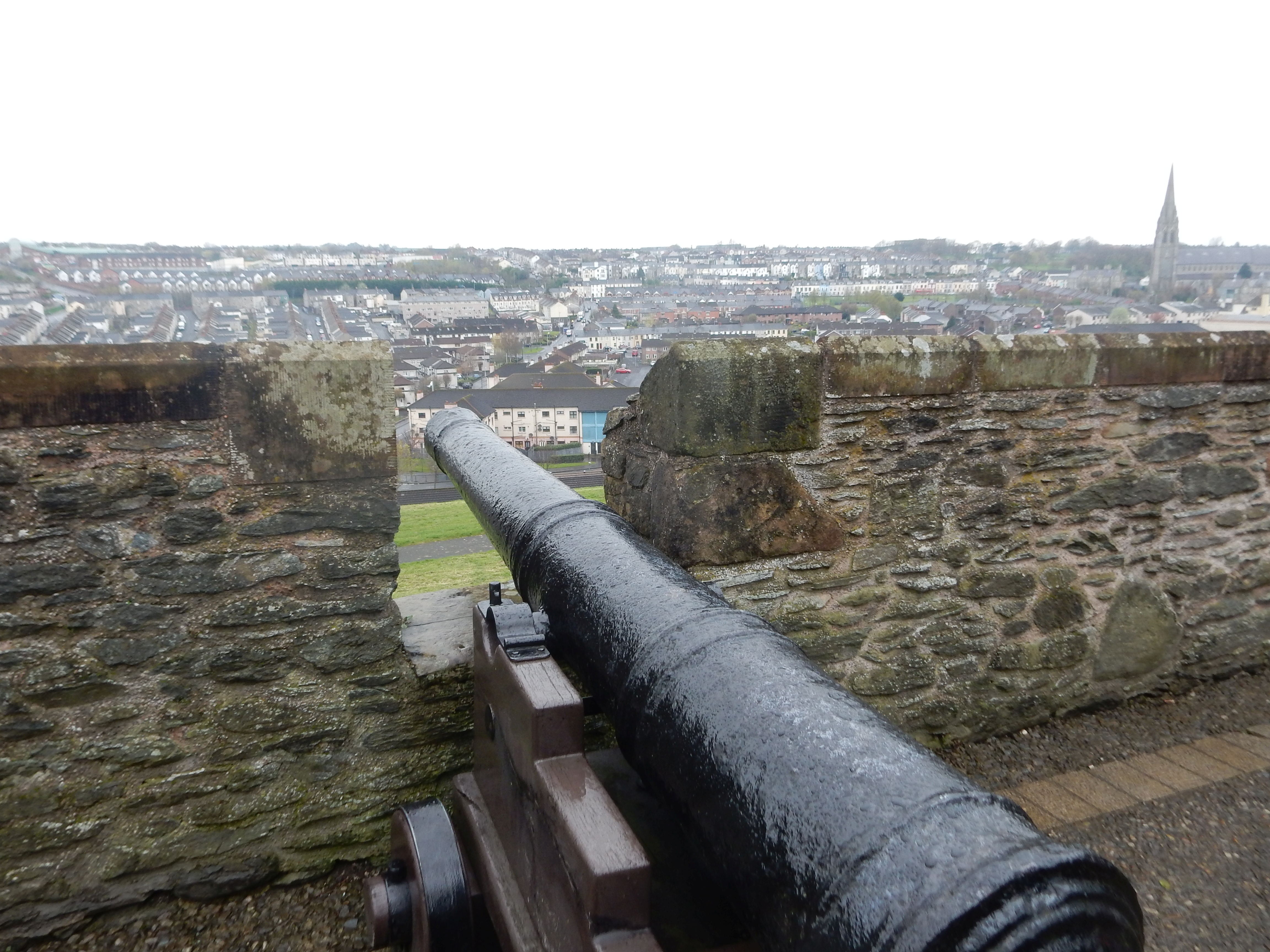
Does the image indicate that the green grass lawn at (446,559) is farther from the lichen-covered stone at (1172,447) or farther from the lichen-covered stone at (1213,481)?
the lichen-covered stone at (1213,481)

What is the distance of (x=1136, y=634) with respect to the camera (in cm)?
379

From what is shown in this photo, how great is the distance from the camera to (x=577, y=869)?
4.61ft

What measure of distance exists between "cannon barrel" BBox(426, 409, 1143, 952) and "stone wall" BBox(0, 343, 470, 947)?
3.35ft

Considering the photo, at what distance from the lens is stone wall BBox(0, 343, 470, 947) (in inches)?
90.3

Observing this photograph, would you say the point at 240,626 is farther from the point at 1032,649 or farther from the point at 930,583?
the point at 1032,649

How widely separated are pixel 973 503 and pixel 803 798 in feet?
8.18

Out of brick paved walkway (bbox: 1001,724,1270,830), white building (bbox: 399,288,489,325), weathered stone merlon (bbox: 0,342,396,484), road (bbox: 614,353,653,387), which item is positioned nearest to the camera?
weathered stone merlon (bbox: 0,342,396,484)

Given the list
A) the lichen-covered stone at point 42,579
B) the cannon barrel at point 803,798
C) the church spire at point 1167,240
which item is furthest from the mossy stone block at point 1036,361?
the church spire at point 1167,240

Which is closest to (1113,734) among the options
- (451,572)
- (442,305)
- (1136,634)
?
(1136,634)

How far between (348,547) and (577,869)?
1.54m

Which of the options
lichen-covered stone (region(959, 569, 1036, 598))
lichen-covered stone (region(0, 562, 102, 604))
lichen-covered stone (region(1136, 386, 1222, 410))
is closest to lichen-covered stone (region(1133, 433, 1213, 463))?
lichen-covered stone (region(1136, 386, 1222, 410))

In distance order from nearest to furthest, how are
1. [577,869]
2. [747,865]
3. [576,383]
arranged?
[747,865] < [577,869] < [576,383]

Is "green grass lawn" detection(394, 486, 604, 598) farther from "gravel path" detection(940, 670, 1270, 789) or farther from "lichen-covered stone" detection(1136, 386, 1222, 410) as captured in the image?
"lichen-covered stone" detection(1136, 386, 1222, 410)

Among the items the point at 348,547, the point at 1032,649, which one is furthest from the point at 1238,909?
the point at 348,547
